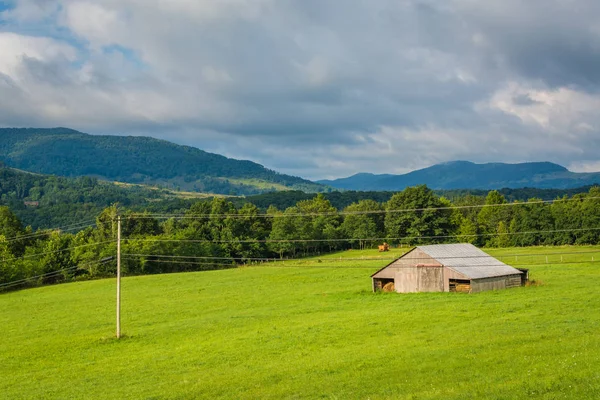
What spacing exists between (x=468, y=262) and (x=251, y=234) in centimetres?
6972

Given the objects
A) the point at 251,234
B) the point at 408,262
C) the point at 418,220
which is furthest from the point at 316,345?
the point at 251,234

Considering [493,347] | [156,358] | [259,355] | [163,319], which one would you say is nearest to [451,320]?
[493,347]

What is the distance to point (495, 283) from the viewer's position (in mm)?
56250

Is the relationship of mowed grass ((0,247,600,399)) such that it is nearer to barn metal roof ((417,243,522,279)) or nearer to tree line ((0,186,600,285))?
barn metal roof ((417,243,522,279))

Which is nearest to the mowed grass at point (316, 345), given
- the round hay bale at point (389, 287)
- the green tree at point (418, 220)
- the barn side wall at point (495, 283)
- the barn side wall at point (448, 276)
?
the barn side wall at point (495, 283)

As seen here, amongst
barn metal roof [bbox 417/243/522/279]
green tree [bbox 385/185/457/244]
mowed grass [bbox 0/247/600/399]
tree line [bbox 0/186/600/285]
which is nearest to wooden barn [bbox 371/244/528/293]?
barn metal roof [bbox 417/243/522/279]

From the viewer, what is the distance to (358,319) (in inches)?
1693

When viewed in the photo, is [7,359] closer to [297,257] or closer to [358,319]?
[358,319]

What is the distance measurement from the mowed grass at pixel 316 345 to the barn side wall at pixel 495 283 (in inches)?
66.8

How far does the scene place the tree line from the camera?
3816 inches

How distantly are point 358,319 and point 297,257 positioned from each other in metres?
80.2

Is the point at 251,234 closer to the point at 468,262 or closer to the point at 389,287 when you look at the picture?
the point at 389,287

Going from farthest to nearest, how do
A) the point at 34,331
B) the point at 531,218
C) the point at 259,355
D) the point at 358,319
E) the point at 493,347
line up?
the point at 531,218 → the point at 34,331 → the point at 358,319 → the point at 259,355 → the point at 493,347

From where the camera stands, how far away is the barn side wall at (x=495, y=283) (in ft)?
179
